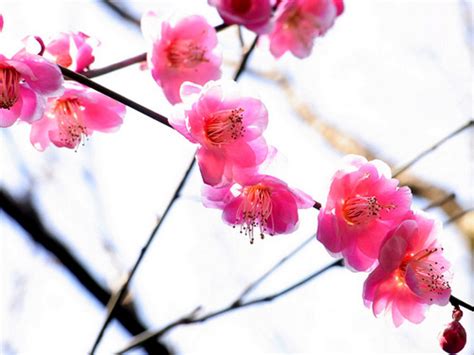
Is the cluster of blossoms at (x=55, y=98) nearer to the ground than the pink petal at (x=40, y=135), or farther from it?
farther from it

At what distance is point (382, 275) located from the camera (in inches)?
39.3

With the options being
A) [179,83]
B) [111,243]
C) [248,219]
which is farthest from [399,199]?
[111,243]

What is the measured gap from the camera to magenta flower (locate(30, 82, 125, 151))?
1.07 metres

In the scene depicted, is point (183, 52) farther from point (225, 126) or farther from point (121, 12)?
point (121, 12)

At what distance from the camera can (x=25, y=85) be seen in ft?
3.00

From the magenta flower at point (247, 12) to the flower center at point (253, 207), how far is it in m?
0.20

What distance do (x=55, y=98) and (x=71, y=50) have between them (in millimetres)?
72

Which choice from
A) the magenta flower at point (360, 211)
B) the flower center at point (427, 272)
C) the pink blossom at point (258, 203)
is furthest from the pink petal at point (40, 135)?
the flower center at point (427, 272)

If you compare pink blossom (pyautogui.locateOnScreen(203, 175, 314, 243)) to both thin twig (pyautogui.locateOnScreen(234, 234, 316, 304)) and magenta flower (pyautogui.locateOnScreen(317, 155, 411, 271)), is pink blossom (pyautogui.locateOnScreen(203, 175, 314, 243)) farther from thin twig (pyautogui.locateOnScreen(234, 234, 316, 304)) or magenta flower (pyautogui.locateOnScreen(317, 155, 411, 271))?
thin twig (pyautogui.locateOnScreen(234, 234, 316, 304))

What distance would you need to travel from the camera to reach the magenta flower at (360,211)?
994mm

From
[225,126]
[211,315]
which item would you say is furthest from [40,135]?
[211,315]

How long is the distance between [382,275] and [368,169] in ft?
0.46

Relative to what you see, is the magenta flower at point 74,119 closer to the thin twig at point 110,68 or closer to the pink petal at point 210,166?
the thin twig at point 110,68

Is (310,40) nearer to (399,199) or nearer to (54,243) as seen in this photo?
(399,199)
